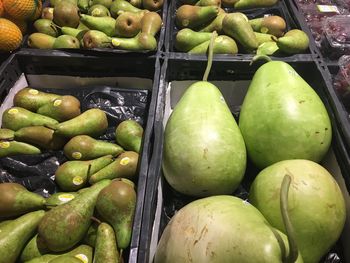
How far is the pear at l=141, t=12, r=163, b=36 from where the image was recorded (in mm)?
1477

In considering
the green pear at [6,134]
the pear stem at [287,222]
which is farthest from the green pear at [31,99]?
the pear stem at [287,222]

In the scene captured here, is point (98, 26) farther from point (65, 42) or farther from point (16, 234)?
point (16, 234)

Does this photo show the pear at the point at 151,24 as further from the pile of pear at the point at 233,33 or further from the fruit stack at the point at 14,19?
the fruit stack at the point at 14,19

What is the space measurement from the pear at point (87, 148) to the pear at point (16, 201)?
0.22 m

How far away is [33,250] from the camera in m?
0.96

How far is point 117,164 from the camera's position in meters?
Answer: 1.15

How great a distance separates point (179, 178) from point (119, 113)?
554 mm

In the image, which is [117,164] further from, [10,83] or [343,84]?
[343,84]

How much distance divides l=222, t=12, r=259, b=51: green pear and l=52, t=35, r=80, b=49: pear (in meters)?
0.68

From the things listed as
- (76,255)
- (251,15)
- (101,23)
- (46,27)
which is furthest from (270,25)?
(76,255)

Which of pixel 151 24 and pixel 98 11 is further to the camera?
pixel 98 11

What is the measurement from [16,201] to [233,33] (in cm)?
108

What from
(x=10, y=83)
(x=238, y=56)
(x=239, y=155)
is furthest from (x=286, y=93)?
(x=10, y=83)

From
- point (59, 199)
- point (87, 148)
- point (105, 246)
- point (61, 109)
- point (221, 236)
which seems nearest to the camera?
point (221, 236)
